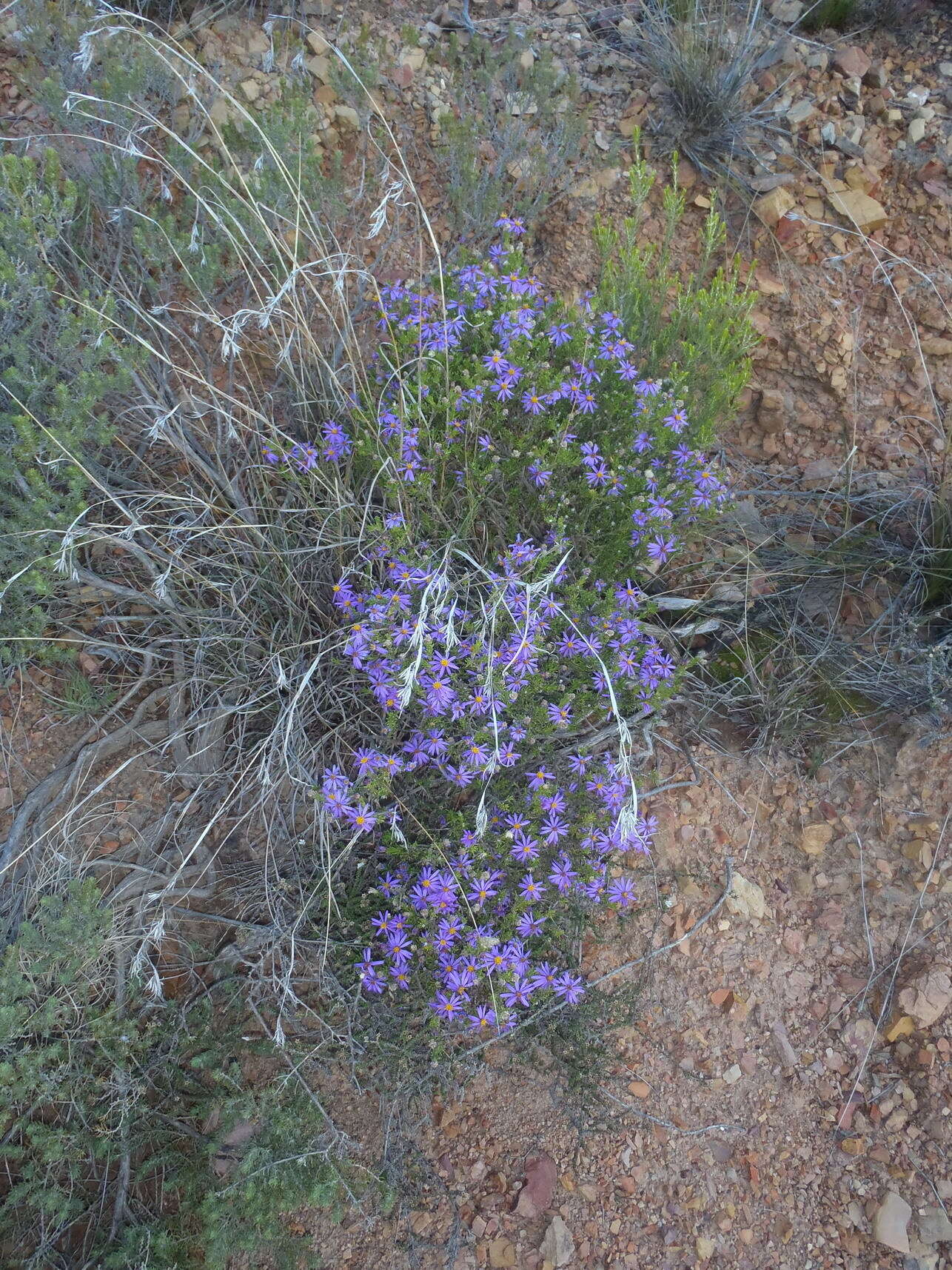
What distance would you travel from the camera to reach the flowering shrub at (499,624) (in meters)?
2.33

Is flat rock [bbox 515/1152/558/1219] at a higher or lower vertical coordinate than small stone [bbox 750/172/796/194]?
lower

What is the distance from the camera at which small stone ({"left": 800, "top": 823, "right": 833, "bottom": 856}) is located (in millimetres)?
2775

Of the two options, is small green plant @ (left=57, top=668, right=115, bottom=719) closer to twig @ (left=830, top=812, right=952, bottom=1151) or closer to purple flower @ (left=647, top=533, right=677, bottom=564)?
purple flower @ (left=647, top=533, right=677, bottom=564)

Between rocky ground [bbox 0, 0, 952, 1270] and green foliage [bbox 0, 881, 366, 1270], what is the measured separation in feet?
0.71

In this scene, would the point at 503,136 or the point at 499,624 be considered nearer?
the point at 499,624

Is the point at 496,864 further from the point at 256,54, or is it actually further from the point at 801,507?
the point at 256,54

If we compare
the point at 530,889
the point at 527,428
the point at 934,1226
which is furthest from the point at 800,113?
the point at 934,1226

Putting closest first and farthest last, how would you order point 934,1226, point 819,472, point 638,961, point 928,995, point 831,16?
point 934,1226 → point 928,995 → point 638,961 → point 819,472 → point 831,16

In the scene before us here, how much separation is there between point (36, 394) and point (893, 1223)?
3047mm

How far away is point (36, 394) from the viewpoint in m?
2.53

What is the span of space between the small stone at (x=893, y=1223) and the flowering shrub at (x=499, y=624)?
0.91 meters

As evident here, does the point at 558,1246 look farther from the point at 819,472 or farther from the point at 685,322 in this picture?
the point at 685,322

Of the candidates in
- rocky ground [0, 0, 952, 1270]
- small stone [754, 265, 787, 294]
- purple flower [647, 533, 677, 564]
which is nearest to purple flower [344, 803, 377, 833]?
rocky ground [0, 0, 952, 1270]

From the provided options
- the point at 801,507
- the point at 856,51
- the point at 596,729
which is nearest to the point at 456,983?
the point at 596,729
